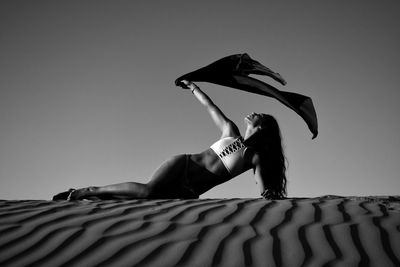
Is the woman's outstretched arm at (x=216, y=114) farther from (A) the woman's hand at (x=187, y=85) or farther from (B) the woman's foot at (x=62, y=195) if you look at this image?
(B) the woman's foot at (x=62, y=195)

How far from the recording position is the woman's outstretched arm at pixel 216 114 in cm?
446

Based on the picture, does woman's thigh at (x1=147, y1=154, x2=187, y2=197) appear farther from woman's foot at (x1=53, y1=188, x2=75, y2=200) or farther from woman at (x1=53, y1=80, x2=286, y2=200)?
woman's foot at (x1=53, y1=188, x2=75, y2=200)

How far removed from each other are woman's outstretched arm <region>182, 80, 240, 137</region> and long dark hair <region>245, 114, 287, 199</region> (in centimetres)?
28

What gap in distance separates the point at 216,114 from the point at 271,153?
911 millimetres

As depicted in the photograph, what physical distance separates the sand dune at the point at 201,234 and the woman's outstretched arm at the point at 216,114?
1268mm

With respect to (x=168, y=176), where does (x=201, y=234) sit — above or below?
below

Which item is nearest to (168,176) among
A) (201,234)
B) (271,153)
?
(271,153)

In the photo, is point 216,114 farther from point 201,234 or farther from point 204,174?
point 201,234

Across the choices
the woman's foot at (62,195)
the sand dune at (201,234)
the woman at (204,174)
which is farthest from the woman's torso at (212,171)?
the woman's foot at (62,195)

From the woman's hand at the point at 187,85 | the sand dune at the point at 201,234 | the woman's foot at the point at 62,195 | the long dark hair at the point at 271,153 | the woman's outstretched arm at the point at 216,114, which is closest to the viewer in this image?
the sand dune at the point at 201,234

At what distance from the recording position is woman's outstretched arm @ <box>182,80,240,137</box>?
4.46 meters

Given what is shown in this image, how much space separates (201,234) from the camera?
256 cm

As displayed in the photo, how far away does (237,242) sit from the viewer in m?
2.43

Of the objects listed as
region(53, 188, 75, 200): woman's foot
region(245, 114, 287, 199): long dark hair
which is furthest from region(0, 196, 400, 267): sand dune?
region(245, 114, 287, 199): long dark hair
